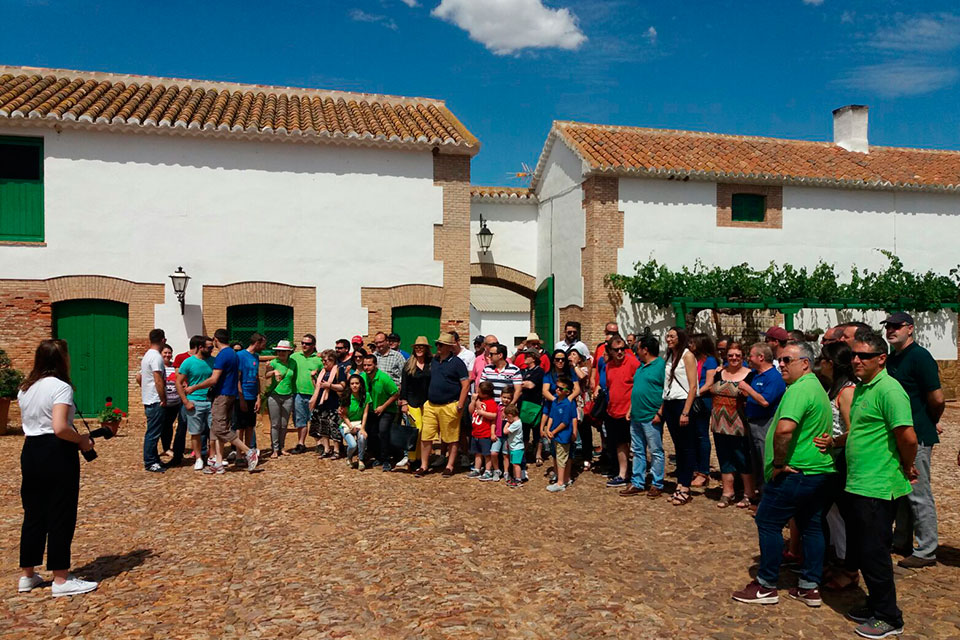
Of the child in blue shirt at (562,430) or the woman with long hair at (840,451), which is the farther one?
the child in blue shirt at (562,430)

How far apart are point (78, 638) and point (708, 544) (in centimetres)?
433

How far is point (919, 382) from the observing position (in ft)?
16.6

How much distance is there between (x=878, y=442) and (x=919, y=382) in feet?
4.11

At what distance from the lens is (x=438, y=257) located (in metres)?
13.8

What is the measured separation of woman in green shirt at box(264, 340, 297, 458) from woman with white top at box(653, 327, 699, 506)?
4905mm

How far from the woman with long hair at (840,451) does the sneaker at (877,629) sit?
2.02ft

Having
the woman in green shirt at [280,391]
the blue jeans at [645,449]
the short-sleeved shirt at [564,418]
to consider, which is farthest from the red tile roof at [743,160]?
the blue jeans at [645,449]

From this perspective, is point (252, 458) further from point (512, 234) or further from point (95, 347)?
point (512, 234)

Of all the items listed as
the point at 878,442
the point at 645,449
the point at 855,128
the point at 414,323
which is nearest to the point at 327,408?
the point at 645,449

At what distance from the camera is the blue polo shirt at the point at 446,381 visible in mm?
8367

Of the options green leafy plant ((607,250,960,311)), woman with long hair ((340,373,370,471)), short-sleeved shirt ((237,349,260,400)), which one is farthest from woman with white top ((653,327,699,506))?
green leafy plant ((607,250,960,311))

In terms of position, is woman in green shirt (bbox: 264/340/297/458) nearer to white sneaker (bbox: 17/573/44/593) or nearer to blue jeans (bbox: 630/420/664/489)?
blue jeans (bbox: 630/420/664/489)

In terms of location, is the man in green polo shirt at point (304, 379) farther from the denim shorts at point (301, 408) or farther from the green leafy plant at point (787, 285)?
the green leafy plant at point (787, 285)

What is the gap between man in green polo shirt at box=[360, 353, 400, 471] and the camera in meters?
8.59
